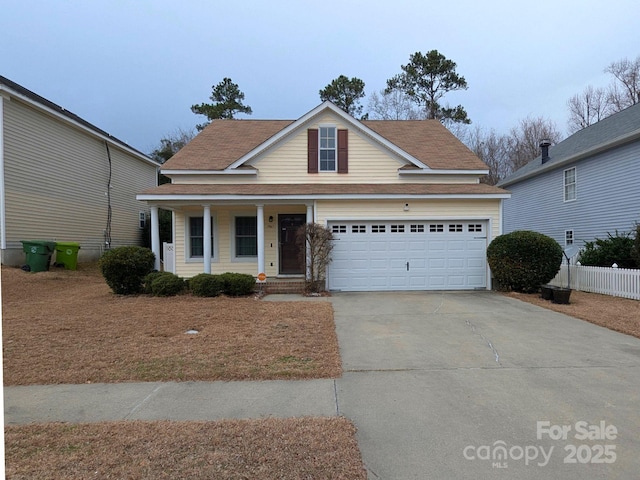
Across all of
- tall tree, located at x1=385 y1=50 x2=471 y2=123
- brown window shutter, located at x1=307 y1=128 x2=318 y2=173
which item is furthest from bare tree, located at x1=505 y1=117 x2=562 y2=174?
brown window shutter, located at x1=307 y1=128 x2=318 y2=173

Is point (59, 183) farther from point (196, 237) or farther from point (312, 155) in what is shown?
point (312, 155)

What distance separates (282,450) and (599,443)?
9.01 feet

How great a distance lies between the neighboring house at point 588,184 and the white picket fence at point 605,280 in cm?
A: 371

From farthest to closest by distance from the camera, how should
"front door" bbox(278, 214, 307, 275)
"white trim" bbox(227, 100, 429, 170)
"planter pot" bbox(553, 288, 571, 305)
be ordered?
"front door" bbox(278, 214, 307, 275) → "white trim" bbox(227, 100, 429, 170) → "planter pot" bbox(553, 288, 571, 305)

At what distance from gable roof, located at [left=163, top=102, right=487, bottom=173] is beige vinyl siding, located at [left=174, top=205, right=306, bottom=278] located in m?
1.67

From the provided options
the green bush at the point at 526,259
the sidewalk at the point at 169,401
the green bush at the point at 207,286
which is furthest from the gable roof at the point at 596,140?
the sidewalk at the point at 169,401

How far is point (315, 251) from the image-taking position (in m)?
11.4

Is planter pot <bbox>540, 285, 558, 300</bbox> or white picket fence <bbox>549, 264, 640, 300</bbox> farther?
white picket fence <bbox>549, 264, 640, 300</bbox>

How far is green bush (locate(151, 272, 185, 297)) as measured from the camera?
10656mm

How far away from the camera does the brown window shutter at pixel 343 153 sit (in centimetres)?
1369

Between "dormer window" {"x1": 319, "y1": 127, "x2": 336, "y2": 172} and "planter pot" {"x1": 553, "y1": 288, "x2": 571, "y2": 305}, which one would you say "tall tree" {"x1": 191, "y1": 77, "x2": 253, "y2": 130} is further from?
"planter pot" {"x1": 553, "y1": 288, "x2": 571, "y2": 305}

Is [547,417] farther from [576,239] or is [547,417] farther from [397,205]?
[576,239]

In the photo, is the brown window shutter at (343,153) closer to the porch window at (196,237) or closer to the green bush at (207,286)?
the porch window at (196,237)

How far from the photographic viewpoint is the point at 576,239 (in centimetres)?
1681
